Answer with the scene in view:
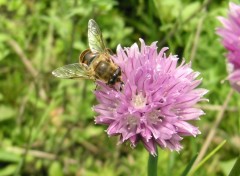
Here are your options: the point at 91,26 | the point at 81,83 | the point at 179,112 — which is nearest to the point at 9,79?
the point at 81,83

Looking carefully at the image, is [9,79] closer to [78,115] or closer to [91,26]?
[78,115]

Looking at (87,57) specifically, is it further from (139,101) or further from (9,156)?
(9,156)

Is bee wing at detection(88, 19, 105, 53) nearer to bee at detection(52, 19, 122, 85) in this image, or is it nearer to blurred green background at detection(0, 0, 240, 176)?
bee at detection(52, 19, 122, 85)

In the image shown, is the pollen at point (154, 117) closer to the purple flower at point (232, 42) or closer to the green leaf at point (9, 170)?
the purple flower at point (232, 42)

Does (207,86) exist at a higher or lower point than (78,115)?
higher

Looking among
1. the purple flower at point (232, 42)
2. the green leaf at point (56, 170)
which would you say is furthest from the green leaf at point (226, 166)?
the purple flower at point (232, 42)

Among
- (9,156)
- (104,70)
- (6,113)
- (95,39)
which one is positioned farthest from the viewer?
(6,113)

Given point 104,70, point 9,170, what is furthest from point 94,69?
point 9,170
